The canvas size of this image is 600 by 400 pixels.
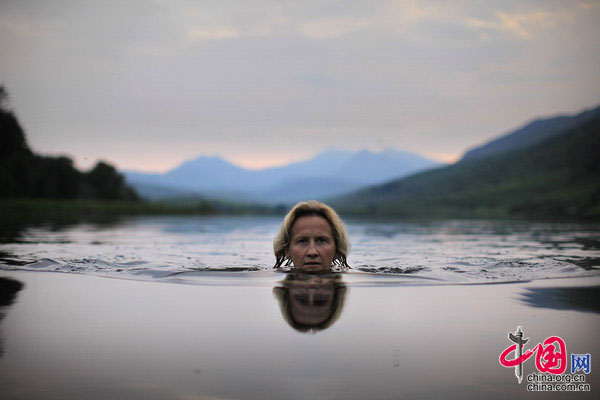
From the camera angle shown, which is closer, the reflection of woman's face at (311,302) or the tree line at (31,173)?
the reflection of woman's face at (311,302)

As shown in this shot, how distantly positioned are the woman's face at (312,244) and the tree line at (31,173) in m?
66.3

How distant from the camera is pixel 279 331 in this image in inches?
179

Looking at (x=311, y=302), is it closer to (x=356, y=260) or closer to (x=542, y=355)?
(x=542, y=355)

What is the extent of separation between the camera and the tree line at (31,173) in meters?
69.8

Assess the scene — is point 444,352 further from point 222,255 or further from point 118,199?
point 118,199

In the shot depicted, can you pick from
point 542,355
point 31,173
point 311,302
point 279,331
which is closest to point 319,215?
point 311,302

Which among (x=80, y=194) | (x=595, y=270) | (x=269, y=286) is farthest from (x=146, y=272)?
(x=80, y=194)

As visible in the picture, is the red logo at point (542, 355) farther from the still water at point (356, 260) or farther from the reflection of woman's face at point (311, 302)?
the still water at point (356, 260)

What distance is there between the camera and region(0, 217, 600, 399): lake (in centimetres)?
→ 332

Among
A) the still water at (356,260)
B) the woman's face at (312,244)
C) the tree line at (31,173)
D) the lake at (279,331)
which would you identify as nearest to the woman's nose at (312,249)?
the woman's face at (312,244)

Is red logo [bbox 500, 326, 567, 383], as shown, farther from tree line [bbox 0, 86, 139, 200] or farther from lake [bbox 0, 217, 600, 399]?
tree line [bbox 0, 86, 139, 200]

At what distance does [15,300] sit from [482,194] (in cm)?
17711

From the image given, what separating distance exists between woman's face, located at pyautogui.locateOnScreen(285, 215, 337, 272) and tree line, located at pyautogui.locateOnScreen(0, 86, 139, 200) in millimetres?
66265

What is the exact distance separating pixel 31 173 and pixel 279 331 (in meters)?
75.3
